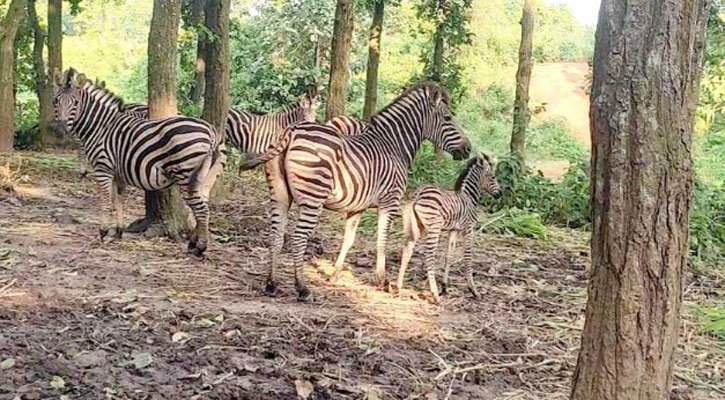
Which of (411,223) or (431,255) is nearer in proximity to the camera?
(431,255)

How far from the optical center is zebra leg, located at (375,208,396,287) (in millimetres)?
7176

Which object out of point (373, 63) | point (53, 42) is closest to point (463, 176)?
point (373, 63)

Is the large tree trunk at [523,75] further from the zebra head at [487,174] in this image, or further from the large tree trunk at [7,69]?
the large tree trunk at [7,69]

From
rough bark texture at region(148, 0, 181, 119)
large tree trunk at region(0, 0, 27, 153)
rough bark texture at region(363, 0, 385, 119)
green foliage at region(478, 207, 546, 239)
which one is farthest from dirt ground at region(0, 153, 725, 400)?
rough bark texture at region(363, 0, 385, 119)

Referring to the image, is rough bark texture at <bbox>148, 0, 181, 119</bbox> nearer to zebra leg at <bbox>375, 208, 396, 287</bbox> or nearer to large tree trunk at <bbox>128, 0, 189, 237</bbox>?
large tree trunk at <bbox>128, 0, 189, 237</bbox>

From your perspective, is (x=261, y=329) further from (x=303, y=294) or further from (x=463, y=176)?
(x=463, y=176)

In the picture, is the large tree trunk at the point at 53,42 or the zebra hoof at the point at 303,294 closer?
the zebra hoof at the point at 303,294

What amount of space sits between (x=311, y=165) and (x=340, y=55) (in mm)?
6408

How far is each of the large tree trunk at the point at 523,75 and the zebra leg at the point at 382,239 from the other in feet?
25.0

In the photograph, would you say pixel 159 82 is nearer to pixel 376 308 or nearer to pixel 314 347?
pixel 376 308

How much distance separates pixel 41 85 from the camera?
737 inches

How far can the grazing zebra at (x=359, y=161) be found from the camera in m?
6.61

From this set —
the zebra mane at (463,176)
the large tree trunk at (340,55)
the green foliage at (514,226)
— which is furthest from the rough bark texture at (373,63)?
the zebra mane at (463,176)

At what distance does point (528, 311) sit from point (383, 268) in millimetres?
1339
